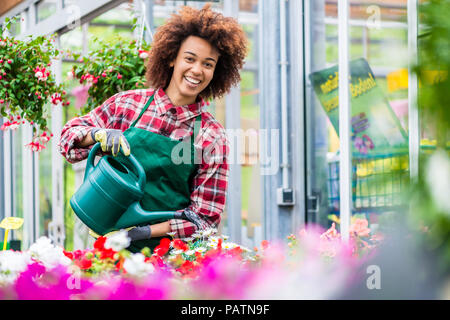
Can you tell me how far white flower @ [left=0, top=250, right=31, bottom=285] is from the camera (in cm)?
98

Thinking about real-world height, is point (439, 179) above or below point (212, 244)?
above

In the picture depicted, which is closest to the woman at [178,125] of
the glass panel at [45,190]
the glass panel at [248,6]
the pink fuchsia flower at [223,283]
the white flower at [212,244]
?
the white flower at [212,244]

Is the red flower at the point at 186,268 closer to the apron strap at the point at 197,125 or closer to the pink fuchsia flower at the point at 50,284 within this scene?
the pink fuchsia flower at the point at 50,284

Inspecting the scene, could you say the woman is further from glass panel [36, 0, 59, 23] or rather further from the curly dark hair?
glass panel [36, 0, 59, 23]

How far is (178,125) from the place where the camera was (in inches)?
78.1

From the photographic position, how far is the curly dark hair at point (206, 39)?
203 cm

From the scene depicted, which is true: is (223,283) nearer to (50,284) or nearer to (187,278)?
(187,278)

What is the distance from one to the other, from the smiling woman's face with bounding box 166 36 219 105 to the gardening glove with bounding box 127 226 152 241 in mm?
417

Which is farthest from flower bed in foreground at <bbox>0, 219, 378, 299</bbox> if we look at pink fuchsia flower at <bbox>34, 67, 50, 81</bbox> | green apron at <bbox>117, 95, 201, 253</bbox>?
pink fuchsia flower at <bbox>34, 67, 50, 81</bbox>

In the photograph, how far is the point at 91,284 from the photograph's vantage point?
3.12 ft

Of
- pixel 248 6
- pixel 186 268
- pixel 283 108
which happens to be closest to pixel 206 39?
pixel 186 268

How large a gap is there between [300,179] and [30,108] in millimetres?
1562

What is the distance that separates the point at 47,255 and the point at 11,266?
9 centimetres

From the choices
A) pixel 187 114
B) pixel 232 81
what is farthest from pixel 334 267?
pixel 232 81
